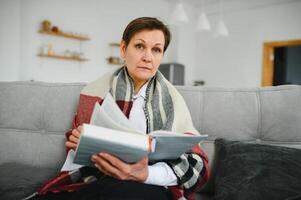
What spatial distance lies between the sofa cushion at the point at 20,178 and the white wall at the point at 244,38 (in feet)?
17.0

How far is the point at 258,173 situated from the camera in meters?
1.03

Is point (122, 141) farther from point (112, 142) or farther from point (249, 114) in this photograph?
point (249, 114)

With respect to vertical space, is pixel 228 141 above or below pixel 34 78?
below

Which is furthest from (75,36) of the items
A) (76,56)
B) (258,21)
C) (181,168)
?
(181,168)

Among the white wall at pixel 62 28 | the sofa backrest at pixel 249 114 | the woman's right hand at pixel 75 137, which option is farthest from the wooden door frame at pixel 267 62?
the woman's right hand at pixel 75 137

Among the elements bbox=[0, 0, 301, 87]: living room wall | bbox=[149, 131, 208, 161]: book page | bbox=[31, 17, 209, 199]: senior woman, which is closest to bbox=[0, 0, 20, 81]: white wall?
bbox=[0, 0, 301, 87]: living room wall

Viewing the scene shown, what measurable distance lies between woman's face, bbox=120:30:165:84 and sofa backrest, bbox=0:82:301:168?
1.06ft

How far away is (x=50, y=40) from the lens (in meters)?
4.67

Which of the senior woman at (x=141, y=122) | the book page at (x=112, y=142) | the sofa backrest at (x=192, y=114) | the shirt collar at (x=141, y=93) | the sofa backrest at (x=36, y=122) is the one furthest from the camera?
the sofa backrest at (x=36, y=122)

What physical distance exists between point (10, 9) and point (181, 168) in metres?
3.93

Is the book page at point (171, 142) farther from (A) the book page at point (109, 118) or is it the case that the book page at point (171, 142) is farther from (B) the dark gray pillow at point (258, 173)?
(B) the dark gray pillow at point (258, 173)

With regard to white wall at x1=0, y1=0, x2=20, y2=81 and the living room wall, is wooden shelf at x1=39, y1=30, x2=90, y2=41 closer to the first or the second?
the living room wall

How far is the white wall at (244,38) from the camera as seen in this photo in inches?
212

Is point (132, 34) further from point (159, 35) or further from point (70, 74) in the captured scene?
point (70, 74)
